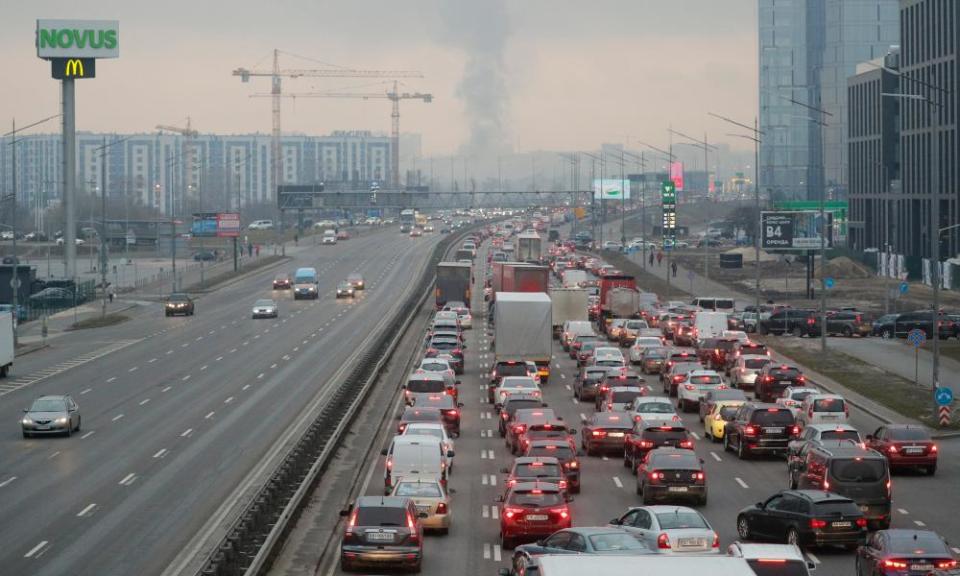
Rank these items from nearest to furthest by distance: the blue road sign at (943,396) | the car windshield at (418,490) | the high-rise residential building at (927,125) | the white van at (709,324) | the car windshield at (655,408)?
the car windshield at (418,490) → the car windshield at (655,408) → the blue road sign at (943,396) → the white van at (709,324) → the high-rise residential building at (927,125)

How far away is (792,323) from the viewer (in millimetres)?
76875

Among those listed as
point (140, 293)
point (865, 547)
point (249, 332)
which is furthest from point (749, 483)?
point (140, 293)

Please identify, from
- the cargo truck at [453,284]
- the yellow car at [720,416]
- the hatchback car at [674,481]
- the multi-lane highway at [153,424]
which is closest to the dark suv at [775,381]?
the yellow car at [720,416]

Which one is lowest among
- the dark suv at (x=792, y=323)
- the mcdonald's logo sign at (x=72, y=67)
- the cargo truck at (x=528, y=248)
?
the dark suv at (x=792, y=323)

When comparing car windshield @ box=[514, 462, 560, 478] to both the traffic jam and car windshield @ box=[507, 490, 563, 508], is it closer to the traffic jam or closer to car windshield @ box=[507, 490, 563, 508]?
the traffic jam

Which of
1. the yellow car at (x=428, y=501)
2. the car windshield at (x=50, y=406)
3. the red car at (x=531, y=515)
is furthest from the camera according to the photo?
the car windshield at (x=50, y=406)

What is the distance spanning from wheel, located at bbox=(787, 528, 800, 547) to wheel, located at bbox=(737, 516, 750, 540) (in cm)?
86

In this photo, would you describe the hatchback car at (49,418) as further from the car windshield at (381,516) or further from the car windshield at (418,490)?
the car windshield at (381,516)

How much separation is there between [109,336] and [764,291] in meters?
46.7

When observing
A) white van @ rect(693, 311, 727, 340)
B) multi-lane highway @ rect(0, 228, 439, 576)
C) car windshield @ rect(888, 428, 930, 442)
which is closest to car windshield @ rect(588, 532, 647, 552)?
multi-lane highway @ rect(0, 228, 439, 576)

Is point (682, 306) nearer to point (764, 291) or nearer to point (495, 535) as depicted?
point (764, 291)

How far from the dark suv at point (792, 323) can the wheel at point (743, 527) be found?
166 ft

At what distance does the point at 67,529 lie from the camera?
28.4 metres

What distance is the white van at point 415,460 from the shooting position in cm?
3011
